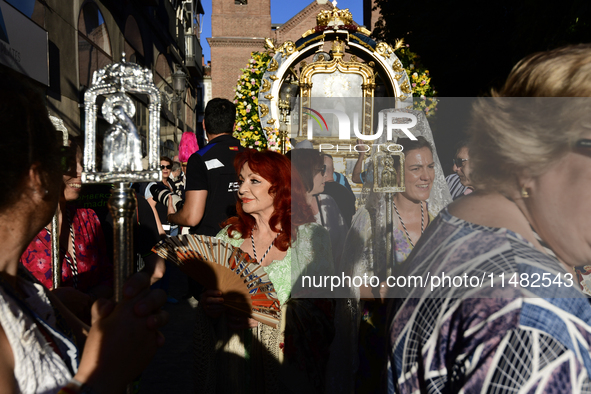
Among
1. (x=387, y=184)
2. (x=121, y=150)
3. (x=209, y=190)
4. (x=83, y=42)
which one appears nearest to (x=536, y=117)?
(x=121, y=150)

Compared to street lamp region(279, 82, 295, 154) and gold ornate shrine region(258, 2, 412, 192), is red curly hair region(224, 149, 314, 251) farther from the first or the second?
street lamp region(279, 82, 295, 154)

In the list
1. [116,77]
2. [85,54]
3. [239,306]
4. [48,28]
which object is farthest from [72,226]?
[85,54]

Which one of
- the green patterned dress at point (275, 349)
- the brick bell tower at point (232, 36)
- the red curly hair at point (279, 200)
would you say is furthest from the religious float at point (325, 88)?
the brick bell tower at point (232, 36)

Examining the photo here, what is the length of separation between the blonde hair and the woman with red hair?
5.49 feet

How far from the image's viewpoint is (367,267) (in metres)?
2.93

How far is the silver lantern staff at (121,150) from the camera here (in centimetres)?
91

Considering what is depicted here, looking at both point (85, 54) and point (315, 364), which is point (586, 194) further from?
point (85, 54)

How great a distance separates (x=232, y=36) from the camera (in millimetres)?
27172

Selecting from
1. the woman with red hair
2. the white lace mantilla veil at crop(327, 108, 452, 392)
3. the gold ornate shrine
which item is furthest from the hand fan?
the gold ornate shrine

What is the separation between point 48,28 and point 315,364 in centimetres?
805

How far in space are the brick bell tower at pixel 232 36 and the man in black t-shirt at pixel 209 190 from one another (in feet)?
81.4

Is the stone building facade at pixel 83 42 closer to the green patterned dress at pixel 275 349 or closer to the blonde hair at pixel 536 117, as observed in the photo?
the green patterned dress at pixel 275 349

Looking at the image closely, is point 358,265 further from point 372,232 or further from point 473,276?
point 473,276

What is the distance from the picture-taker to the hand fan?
2047mm
